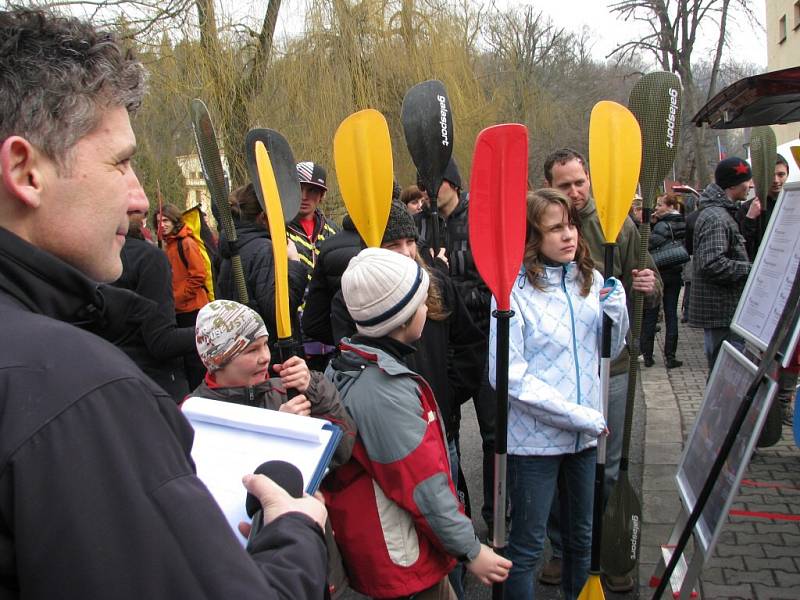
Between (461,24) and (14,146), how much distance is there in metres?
12.1

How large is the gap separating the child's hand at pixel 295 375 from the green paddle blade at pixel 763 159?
4480 mm

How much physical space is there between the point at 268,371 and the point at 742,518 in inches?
113

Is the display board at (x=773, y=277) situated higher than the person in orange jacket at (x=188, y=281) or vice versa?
the display board at (x=773, y=277)

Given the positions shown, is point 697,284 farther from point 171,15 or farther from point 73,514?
point 171,15

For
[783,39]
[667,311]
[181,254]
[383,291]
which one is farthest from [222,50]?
[783,39]

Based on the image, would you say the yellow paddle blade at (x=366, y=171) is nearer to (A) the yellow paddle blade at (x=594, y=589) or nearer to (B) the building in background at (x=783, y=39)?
(A) the yellow paddle blade at (x=594, y=589)

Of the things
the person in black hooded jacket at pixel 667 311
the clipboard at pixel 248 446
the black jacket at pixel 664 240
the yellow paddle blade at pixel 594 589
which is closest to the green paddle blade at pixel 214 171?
the clipboard at pixel 248 446

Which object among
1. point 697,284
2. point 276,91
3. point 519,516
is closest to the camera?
point 519,516

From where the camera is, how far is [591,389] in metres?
2.69

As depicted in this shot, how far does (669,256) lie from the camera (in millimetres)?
7418

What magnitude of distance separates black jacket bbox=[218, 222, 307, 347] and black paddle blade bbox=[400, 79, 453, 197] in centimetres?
76

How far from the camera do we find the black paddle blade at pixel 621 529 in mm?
2873

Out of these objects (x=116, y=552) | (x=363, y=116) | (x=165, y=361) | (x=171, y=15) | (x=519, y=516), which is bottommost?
(x=519, y=516)

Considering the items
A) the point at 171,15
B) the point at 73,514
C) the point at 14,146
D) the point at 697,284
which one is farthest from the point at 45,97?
the point at 171,15
